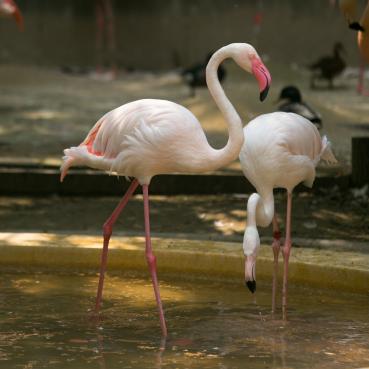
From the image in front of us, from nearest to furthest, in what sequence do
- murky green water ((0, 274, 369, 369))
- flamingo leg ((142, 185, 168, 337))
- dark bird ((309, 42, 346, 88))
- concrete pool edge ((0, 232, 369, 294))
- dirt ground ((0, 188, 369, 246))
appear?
murky green water ((0, 274, 369, 369)) → flamingo leg ((142, 185, 168, 337)) → concrete pool edge ((0, 232, 369, 294)) → dirt ground ((0, 188, 369, 246)) → dark bird ((309, 42, 346, 88))

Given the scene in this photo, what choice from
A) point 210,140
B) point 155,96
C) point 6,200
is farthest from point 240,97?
point 6,200

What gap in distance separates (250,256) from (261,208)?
0.64m

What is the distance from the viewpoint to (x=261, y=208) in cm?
602

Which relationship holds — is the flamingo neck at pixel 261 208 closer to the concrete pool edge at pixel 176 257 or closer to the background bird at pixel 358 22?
the concrete pool edge at pixel 176 257

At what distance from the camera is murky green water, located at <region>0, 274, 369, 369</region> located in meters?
5.07

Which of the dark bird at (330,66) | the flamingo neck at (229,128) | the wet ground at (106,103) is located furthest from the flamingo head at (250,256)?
the dark bird at (330,66)

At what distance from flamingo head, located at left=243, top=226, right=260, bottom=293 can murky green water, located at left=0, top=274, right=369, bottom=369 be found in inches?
11.0

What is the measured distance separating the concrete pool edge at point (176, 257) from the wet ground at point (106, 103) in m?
3.45

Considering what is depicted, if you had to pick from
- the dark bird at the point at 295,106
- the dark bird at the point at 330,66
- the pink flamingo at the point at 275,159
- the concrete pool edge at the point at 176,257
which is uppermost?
the dark bird at the point at 330,66

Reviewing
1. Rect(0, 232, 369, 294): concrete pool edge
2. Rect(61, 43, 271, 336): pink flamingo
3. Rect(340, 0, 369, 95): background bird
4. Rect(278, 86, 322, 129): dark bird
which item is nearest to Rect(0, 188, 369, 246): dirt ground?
Rect(0, 232, 369, 294): concrete pool edge

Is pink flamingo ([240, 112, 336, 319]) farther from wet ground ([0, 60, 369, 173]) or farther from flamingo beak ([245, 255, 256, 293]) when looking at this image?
wet ground ([0, 60, 369, 173])

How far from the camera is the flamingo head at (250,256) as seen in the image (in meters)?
5.38

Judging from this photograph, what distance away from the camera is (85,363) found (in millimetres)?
5008

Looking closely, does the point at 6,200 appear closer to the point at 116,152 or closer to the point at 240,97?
the point at 116,152
